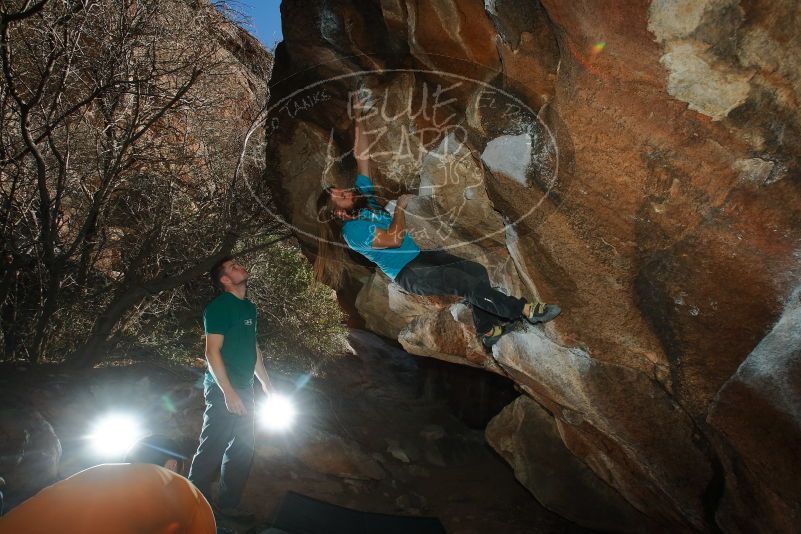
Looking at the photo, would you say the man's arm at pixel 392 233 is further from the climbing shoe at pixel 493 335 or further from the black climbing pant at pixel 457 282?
the climbing shoe at pixel 493 335

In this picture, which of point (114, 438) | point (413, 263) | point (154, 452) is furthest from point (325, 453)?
point (413, 263)

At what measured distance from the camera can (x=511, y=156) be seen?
3.45 metres

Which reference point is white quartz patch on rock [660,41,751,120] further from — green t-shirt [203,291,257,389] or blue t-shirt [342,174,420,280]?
green t-shirt [203,291,257,389]

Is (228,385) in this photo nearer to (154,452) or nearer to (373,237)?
(154,452)

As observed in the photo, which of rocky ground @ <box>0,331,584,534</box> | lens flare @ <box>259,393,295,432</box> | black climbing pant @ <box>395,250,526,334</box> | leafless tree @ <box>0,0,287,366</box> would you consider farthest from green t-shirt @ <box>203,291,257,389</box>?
leafless tree @ <box>0,0,287,366</box>

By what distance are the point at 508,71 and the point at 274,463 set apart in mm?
5107

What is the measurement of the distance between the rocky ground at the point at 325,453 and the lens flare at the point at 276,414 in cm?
15

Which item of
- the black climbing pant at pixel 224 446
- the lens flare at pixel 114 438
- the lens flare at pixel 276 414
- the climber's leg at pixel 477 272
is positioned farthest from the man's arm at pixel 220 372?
the climber's leg at pixel 477 272

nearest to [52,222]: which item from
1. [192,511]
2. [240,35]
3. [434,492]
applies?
[192,511]

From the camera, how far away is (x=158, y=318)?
277 inches

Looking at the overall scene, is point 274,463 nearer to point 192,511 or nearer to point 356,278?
point 356,278

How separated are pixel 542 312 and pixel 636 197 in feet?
3.74

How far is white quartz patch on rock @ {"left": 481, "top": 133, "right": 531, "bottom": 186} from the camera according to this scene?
3.36 meters

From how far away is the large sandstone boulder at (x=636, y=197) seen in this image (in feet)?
8.07
